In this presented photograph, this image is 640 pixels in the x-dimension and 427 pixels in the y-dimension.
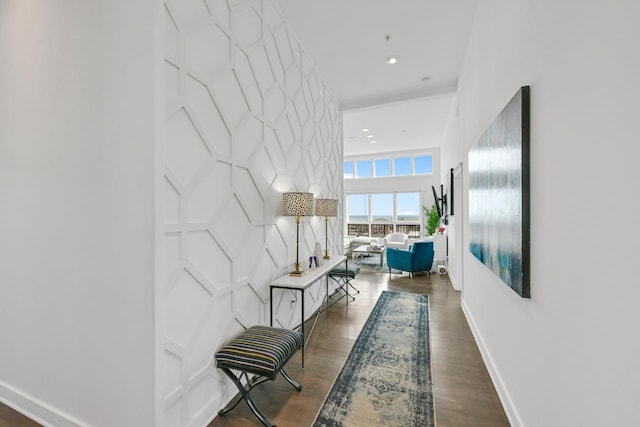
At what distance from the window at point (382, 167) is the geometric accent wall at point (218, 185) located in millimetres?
7008

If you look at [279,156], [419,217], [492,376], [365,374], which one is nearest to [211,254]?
[279,156]

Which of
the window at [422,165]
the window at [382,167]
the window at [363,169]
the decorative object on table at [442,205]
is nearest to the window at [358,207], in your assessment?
the window at [363,169]

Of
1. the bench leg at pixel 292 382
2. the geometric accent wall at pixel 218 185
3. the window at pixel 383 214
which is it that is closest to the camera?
the geometric accent wall at pixel 218 185

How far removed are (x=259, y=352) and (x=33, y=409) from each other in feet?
4.83

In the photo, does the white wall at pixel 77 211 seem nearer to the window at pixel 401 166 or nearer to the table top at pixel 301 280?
the table top at pixel 301 280

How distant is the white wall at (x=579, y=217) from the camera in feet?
2.50

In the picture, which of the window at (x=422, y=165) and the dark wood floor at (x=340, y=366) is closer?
the dark wood floor at (x=340, y=366)

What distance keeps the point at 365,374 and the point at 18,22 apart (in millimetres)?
3393

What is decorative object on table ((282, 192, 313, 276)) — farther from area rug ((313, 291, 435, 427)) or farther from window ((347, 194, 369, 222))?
window ((347, 194, 369, 222))

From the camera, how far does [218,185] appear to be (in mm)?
1846

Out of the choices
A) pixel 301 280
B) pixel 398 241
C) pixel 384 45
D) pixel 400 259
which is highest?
pixel 384 45

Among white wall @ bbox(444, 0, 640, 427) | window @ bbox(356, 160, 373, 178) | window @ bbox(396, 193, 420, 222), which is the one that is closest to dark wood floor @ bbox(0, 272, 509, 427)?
white wall @ bbox(444, 0, 640, 427)

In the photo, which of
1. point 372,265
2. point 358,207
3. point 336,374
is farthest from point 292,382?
point 358,207

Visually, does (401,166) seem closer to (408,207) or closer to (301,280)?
(408,207)
